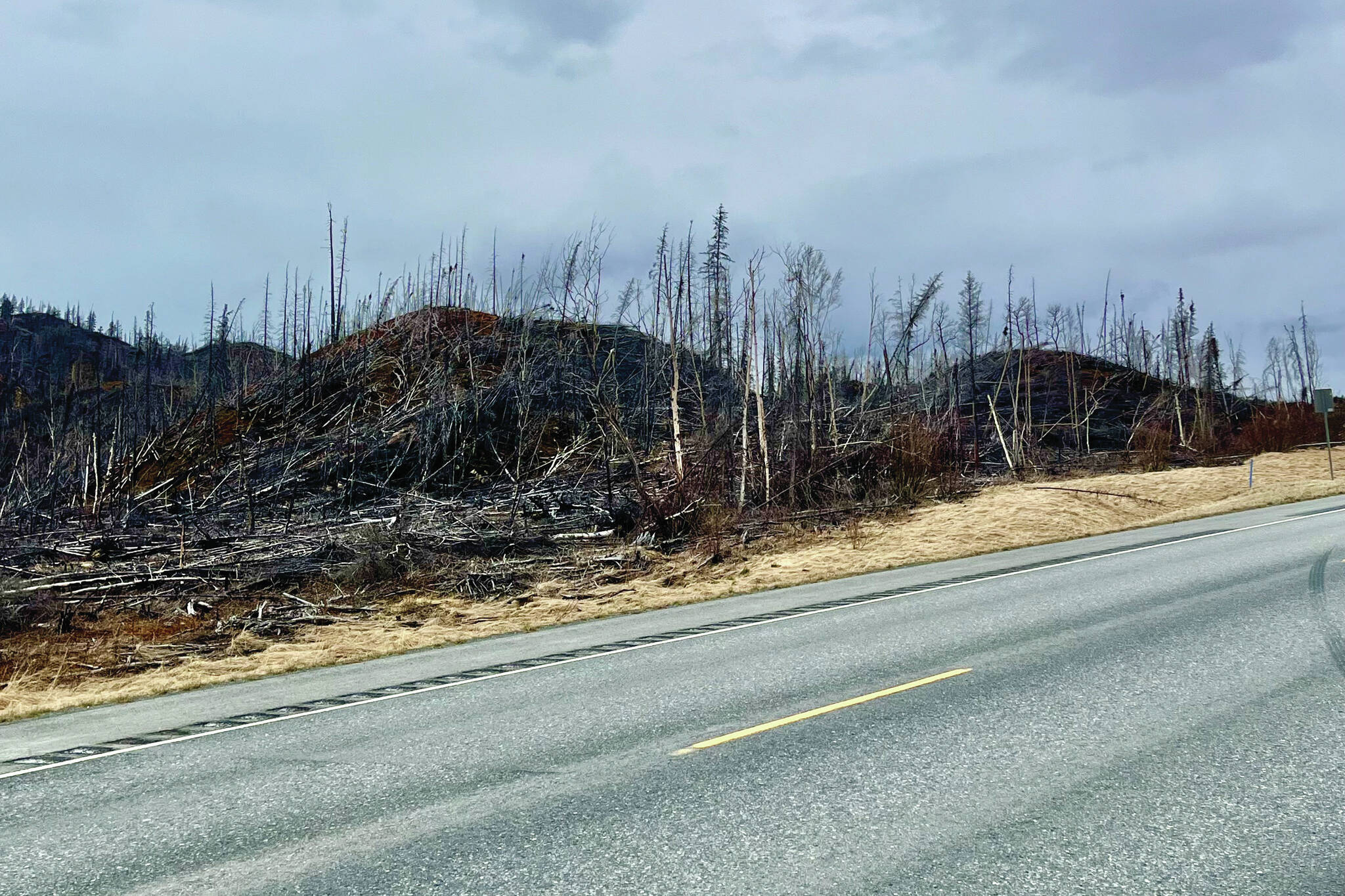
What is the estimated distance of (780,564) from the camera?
19.3m

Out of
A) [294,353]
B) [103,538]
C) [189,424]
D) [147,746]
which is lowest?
[147,746]

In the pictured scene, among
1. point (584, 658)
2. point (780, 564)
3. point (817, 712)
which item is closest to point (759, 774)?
point (817, 712)

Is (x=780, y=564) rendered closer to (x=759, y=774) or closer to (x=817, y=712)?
(x=817, y=712)

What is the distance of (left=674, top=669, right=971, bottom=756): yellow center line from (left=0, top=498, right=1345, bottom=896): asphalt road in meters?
0.05

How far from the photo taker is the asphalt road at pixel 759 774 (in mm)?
4281

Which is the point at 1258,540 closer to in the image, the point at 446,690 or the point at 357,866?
the point at 446,690

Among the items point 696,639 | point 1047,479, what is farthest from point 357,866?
point 1047,479

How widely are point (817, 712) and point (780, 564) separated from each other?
12541 millimetres

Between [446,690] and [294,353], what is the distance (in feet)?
97.8

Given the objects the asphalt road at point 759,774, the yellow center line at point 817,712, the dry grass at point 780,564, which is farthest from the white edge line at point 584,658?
the yellow center line at point 817,712

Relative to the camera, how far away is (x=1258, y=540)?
1648 cm

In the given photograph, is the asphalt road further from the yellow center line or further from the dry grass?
the dry grass

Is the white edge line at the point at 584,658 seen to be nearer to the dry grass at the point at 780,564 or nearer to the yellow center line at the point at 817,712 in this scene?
the dry grass at the point at 780,564

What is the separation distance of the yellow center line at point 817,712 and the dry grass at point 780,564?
22.3 feet
